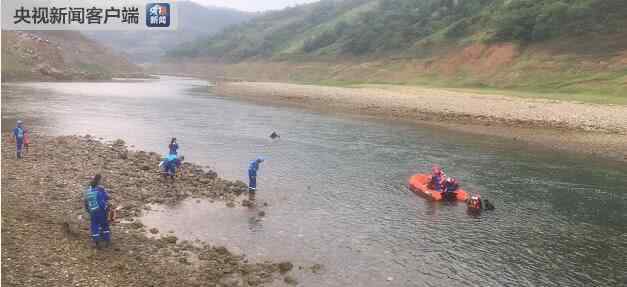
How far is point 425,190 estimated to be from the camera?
24.5 m

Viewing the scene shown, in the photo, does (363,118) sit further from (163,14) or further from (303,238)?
(303,238)

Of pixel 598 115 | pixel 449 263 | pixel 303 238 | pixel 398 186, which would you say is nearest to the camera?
pixel 449 263

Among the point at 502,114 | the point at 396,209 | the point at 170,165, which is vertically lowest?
the point at 396,209

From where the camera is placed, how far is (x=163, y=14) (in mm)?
36938

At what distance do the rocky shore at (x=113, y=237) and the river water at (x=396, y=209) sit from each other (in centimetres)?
120

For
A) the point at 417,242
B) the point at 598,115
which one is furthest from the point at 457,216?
the point at 598,115

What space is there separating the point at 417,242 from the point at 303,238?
434cm

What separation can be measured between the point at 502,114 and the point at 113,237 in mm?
44388

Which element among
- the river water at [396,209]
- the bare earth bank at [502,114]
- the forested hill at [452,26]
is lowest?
the river water at [396,209]

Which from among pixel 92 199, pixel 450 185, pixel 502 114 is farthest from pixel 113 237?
pixel 502 114

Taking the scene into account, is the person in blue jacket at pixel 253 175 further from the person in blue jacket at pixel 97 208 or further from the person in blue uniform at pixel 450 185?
the person in blue uniform at pixel 450 185

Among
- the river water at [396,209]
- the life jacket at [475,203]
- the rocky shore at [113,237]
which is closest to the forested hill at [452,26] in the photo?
the river water at [396,209]

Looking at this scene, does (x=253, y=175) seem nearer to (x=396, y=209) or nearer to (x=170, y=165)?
(x=170, y=165)

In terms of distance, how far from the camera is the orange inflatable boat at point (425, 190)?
23969mm
